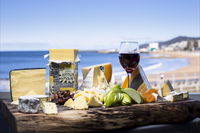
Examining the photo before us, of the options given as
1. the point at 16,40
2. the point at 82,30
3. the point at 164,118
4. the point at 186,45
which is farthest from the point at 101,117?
the point at 186,45

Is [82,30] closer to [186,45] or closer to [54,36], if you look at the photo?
[54,36]

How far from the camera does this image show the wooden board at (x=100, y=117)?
35.5 inches

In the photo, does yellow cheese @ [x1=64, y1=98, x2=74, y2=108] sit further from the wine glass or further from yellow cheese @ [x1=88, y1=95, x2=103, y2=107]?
the wine glass

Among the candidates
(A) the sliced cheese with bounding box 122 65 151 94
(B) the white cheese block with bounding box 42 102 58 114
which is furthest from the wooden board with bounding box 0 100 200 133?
(A) the sliced cheese with bounding box 122 65 151 94

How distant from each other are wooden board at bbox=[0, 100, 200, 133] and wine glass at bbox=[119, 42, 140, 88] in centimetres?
17

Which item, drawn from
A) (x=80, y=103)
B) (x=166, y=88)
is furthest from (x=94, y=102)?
(x=166, y=88)

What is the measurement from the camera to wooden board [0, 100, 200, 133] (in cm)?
90

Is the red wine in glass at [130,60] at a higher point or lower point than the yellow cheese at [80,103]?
higher

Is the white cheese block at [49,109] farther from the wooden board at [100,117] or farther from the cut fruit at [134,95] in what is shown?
the cut fruit at [134,95]

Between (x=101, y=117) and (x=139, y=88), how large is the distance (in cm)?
29

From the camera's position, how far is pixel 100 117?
982 mm

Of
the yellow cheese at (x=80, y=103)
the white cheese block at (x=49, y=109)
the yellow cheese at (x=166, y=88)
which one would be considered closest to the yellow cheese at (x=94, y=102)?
the yellow cheese at (x=80, y=103)

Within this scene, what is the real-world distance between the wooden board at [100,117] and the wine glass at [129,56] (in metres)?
0.17

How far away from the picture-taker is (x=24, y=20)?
25562 millimetres
